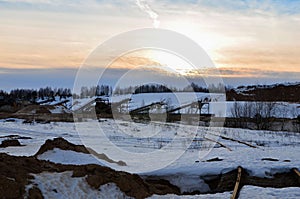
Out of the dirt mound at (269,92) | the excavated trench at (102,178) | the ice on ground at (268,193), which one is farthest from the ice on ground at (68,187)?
the dirt mound at (269,92)

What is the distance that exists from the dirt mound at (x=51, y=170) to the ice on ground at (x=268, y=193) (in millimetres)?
2082

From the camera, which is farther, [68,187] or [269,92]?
[269,92]

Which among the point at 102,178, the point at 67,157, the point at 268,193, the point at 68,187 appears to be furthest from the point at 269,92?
the point at 68,187

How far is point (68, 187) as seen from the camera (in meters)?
9.23

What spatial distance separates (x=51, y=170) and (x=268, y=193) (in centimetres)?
537

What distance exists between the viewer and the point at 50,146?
13.7 meters

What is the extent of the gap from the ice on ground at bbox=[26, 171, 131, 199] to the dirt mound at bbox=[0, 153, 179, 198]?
123 mm

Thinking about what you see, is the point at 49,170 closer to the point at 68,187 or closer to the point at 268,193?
the point at 68,187

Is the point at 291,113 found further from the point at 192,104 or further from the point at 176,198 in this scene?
the point at 176,198

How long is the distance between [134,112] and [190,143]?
77.3 feet

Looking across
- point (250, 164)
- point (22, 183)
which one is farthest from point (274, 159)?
point (22, 183)

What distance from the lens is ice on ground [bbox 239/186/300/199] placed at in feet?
32.1

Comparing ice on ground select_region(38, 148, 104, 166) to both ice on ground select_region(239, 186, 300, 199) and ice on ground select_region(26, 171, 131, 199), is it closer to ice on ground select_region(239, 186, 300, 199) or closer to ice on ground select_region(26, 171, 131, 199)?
ice on ground select_region(26, 171, 131, 199)

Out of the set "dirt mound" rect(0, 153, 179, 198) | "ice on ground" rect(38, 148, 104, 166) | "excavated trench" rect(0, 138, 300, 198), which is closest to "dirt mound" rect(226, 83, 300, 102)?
"excavated trench" rect(0, 138, 300, 198)
